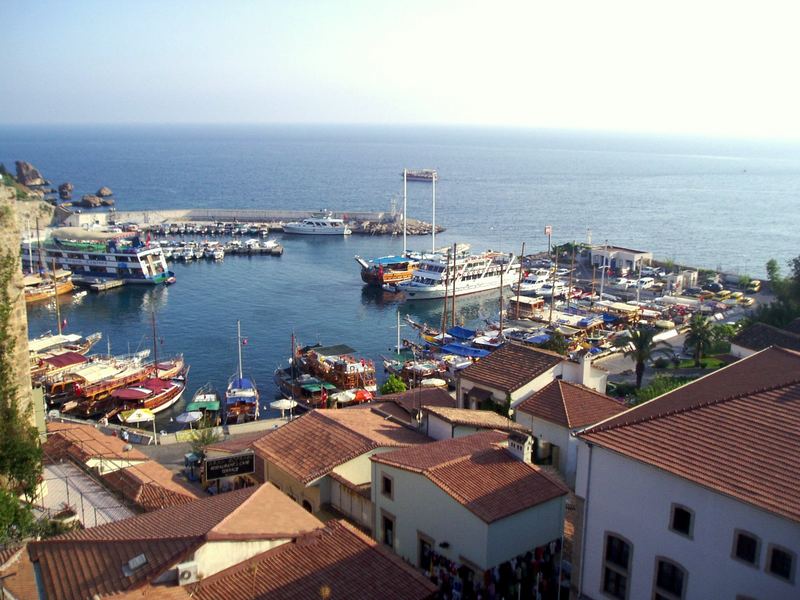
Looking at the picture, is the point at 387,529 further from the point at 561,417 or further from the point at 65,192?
the point at 65,192

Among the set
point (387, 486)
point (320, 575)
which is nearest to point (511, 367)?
point (387, 486)

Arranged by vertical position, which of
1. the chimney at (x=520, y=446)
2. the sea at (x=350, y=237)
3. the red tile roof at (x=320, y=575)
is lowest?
the sea at (x=350, y=237)

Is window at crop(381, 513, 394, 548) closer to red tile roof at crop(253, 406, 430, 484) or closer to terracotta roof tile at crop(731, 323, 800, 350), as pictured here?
red tile roof at crop(253, 406, 430, 484)

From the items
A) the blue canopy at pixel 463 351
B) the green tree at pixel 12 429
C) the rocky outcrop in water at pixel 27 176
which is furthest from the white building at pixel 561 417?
the rocky outcrop in water at pixel 27 176

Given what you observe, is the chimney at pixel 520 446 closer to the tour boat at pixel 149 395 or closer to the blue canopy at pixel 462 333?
the tour boat at pixel 149 395

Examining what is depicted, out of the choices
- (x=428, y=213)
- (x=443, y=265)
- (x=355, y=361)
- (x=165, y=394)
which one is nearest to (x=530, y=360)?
(x=355, y=361)
